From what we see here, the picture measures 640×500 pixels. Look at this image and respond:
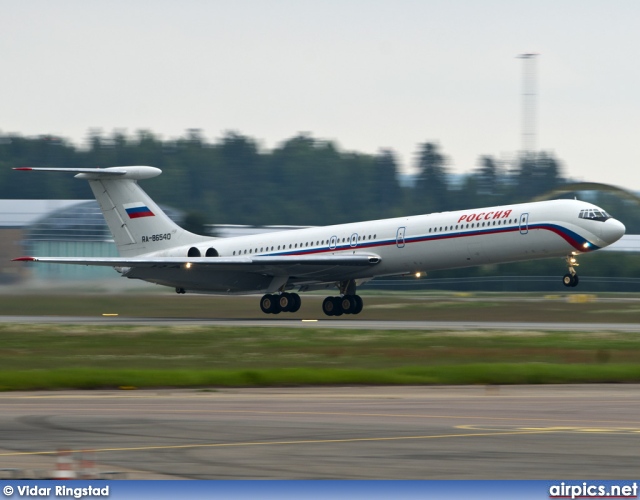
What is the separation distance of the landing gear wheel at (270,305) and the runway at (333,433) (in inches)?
1064

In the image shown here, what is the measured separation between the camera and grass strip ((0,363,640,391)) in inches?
911

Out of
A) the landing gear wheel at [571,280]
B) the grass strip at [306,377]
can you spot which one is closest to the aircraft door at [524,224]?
the landing gear wheel at [571,280]

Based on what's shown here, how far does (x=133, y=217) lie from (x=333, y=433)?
36.3m

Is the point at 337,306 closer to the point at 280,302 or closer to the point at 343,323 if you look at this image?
the point at 280,302

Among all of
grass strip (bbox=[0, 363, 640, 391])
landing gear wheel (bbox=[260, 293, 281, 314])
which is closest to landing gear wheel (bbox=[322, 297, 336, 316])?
landing gear wheel (bbox=[260, 293, 281, 314])

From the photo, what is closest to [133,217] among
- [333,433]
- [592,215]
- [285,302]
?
[285,302]

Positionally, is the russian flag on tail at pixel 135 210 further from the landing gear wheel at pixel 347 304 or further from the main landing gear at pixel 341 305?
the landing gear wheel at pixel 347 304

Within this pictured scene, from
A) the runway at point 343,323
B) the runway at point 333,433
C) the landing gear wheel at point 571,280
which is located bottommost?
the runway at point 333,433

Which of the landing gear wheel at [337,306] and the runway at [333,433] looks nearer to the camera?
the runway at [333,433]

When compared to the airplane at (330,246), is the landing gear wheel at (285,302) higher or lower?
lower

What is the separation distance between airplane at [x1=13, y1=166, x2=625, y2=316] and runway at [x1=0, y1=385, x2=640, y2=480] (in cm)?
2211

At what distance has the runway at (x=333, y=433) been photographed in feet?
40.3

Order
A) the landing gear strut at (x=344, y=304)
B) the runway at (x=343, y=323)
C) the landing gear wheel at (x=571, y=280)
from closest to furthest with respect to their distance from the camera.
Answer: the runway at (x=343, y=323), the landing gear wheel at (x=571, y=280), the landing gear strut at (x=344, y=304)

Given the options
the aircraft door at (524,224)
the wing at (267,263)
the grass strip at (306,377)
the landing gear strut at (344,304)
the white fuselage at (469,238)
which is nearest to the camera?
the grass strip at (306,377)
